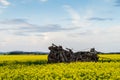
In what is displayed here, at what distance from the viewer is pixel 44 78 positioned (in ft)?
63.3

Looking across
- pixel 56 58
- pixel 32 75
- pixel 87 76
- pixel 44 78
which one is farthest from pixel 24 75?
pixel 56 58

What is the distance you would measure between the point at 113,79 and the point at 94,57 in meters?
20.2

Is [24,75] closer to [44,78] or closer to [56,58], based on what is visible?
[44,78]

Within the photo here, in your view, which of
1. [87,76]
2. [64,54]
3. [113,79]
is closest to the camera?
[113,79]

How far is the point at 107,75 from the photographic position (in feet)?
67.3

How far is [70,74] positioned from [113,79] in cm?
290

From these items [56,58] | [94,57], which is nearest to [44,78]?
[56,58]

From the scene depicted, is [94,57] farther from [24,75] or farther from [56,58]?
[24,75]

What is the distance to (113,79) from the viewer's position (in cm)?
1881

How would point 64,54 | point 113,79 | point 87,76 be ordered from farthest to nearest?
1. point 64,54
2. point 87,76
3. point 113,79

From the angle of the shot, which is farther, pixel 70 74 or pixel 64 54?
pixel 64 54

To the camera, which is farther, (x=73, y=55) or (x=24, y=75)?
(x=73, y=55)

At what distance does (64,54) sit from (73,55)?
104 cm

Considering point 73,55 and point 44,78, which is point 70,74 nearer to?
point 44,78
